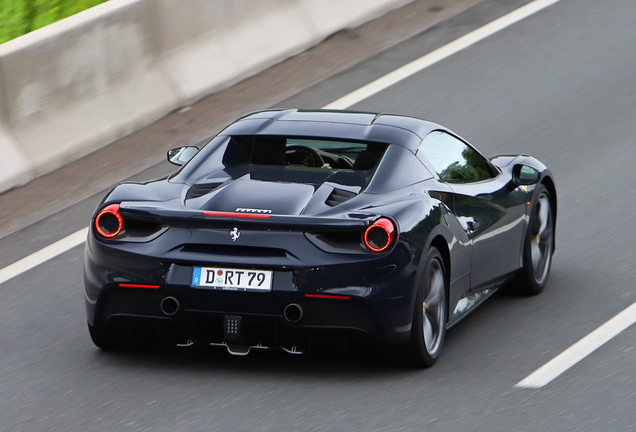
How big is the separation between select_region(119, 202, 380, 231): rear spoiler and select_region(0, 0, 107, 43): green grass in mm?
6555

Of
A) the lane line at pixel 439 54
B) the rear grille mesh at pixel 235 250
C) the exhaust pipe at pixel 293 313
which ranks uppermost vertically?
the rear grille mesh at pixel 235 250

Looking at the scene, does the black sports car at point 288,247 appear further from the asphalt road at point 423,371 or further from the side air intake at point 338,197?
the asphalt road at point 423,371

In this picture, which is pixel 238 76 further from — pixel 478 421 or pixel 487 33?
pixel 478 421

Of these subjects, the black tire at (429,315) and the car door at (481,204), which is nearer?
the black tire at (429,315)

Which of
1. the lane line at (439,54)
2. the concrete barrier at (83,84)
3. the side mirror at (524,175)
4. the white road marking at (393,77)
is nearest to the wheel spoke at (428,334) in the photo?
the side mirror at (524,175)

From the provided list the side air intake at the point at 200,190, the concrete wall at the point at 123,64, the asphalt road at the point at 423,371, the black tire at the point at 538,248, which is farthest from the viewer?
the concrete wall at the point at 123,64

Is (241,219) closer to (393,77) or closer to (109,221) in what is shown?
(109,221)

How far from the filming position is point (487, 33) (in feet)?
48.4

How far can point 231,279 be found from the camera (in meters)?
6.13

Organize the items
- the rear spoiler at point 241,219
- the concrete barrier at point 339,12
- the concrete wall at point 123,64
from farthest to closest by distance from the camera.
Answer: the concrete barrier at point 339,12 → the concrete wall at point 123,64 → the rear spoiler at point 241,219

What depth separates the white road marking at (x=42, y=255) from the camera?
888 cm

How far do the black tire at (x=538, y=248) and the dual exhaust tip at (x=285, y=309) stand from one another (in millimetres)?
2475

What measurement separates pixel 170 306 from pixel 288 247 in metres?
0.68

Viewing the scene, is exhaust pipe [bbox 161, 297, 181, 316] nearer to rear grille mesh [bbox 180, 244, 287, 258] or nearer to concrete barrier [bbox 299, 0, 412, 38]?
rear grille mesh [bbox 180, 244, 287, 258]
